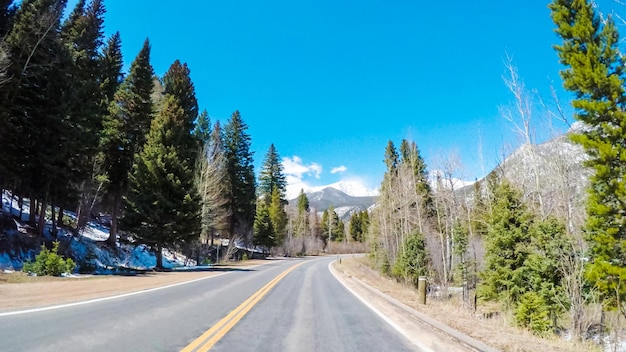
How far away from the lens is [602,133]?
13.8 m

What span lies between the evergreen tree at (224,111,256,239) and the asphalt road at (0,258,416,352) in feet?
131

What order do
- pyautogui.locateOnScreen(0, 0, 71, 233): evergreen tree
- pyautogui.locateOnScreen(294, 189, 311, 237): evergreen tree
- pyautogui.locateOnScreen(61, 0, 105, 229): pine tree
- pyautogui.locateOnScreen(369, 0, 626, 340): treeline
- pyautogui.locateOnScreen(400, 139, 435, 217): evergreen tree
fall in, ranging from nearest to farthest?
pyautogui.locateOnScreen(369, 0, 626, 340): treeline < pyautogui.locateOnScreen(0, 0, 71, 233): evergreen tree < pyautogui.locateOnScreen(61, 0, 105, 229): pine tree < pyautogui.locateOnScreen(400, 139, 435, 217): evergreen tree < pyautogui.locateOnScreen(294, 189, 311, 237): evergreen tree

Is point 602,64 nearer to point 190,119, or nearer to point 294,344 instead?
point 294,344

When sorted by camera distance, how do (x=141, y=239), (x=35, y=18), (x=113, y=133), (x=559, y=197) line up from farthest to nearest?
1. (x=113, y=133)
2. (x=141, y=239)
3. (x=559, y=197)
4. (x=35, y=18)

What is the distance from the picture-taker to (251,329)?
6.64m

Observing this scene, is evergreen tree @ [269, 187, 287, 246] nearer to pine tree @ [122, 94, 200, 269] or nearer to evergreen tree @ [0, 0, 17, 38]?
pine tree @ [122, 94, 200, 269]

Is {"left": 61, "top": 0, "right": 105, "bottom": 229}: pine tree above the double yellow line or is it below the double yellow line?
above

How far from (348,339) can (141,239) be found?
22101 millimetres

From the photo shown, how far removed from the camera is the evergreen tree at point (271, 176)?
74.1 meters

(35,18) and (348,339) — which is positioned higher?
(35,18)

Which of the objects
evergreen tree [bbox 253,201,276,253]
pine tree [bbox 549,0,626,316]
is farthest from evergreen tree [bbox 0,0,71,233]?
evergreen tree [bbox 253,201,276,253]

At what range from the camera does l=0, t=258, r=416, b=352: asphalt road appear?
5.21 meters

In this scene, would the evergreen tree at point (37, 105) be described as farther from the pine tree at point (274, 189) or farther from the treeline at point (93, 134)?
the pine tree at point (274, 189)

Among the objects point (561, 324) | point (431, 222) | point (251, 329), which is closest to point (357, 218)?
point (431, 222)
